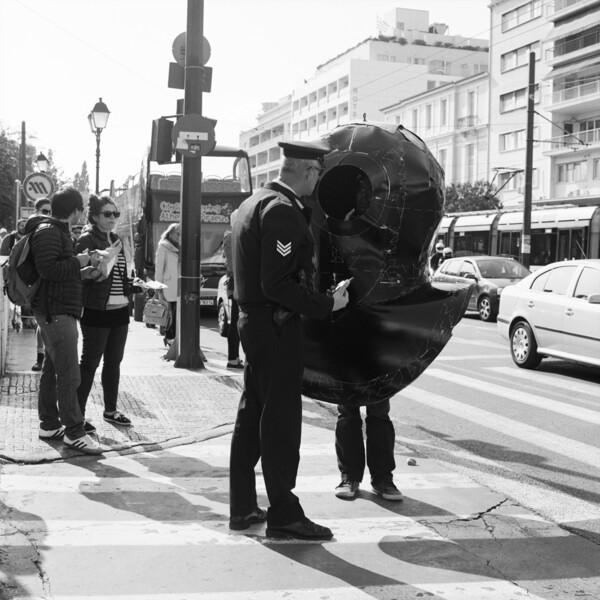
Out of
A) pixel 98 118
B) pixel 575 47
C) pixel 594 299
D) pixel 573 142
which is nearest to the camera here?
pixel 594 299

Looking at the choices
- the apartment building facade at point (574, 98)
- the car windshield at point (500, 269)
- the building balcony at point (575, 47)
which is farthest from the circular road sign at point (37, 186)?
the building balcony at point (575, 47)

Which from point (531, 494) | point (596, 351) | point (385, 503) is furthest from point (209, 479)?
point (596, 351)

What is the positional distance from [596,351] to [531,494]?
5094 millimetres

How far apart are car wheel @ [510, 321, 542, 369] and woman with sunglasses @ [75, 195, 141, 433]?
6.22 meters

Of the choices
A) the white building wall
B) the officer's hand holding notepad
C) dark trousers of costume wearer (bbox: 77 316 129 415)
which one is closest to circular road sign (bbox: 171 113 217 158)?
dark trousers of costume wearer (bbox: 77 316 129 415)

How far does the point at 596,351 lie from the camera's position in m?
10.2

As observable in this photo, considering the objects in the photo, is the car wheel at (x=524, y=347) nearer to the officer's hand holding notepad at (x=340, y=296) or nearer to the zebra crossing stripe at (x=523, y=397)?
the zebra crossing stripe at (x=523, y=397)

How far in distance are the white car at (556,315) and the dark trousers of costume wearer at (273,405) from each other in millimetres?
6605

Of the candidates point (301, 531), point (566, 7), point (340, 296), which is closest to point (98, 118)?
point (340, 296)

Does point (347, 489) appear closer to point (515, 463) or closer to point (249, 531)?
point (249, 531)

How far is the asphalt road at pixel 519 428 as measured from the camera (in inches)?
219

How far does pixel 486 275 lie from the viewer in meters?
20.9

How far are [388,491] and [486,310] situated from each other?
1516cm

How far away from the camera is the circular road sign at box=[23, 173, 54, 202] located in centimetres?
1859
